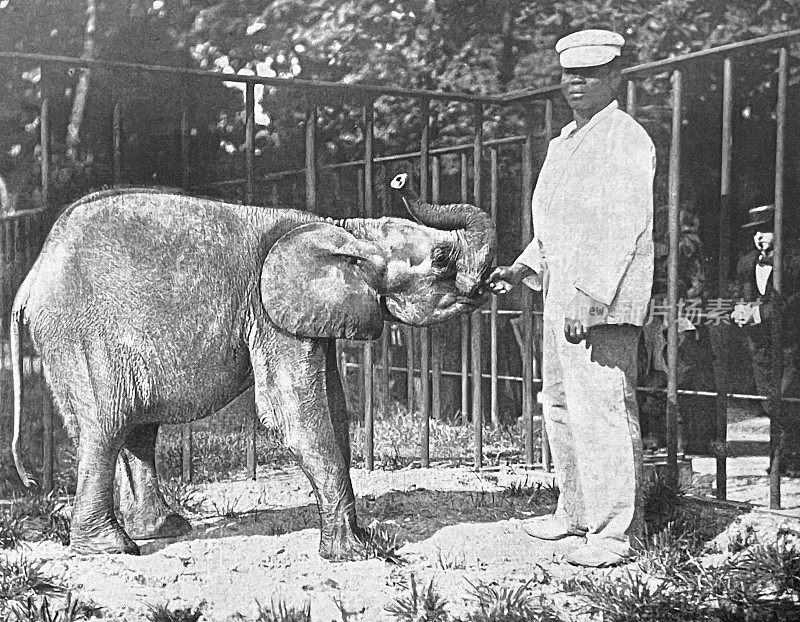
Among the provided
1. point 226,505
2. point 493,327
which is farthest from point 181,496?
point 493,327

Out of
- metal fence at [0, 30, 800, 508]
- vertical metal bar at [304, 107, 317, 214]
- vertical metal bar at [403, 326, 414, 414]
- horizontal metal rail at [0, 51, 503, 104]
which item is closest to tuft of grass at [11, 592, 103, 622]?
metal fence at [0, 30, 800, 508]

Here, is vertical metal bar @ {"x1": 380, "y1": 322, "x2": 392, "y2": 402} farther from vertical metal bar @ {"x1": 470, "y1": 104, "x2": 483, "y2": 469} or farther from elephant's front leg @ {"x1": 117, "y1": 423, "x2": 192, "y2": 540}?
elephant's front leg @ {"x1": 117, "y1": 423, "x2": 192, "y2": 540}

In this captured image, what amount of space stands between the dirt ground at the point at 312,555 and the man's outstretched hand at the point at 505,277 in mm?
945

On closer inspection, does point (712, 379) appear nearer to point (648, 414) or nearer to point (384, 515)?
point (648, 414)

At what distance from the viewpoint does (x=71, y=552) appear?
403 cm

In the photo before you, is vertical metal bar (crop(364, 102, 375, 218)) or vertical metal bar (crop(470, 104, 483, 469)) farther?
vertical metal bar (crop(470, 104, 483, 469))

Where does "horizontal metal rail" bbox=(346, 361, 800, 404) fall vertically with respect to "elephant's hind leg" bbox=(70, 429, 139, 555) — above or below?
above

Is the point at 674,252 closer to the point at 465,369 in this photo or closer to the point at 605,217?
the point at 605,217

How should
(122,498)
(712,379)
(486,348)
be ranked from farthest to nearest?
(486,348)
(712,379)
(122,498)

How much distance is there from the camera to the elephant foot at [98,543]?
13.1 ft

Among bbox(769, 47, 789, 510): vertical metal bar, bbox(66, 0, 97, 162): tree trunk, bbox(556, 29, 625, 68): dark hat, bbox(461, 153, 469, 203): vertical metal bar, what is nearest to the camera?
bbox(556, 29, 625, 68): dark hat

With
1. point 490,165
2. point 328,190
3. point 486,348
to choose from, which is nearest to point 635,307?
point 328,190

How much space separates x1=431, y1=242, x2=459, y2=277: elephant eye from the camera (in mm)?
3992

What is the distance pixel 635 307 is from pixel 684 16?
135cm
